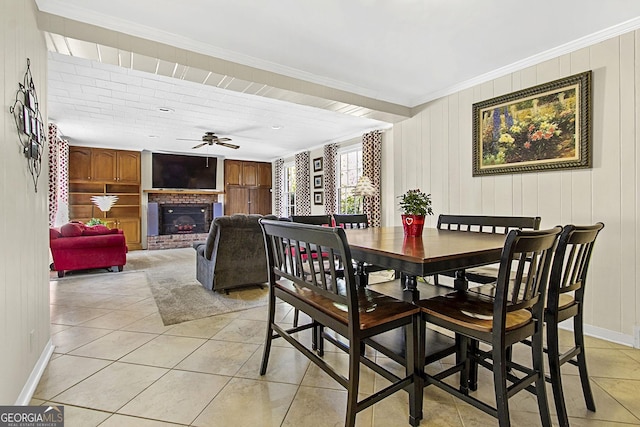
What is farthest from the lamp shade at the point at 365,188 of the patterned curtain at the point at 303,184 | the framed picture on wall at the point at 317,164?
the patterned curtain at the point at 303,184

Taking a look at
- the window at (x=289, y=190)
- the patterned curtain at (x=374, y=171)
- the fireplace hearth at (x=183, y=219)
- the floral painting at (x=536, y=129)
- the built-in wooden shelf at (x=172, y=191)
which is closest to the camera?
the floral painting at (x=536, y=129)

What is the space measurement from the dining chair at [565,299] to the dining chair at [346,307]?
655 millimetres

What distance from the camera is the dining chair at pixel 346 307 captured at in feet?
4.49

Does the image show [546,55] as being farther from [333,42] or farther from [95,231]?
[95,231]

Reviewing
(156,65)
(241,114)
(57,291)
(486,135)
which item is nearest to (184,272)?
(57,291)

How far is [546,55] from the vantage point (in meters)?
2.93

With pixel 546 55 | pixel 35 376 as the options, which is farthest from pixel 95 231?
pixel 546 55

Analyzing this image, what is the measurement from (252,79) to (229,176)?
6246 mm

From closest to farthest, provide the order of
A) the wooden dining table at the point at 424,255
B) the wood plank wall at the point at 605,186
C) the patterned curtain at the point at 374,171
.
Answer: the wooden dining table at the point at 424,255 → the wood plank wall at the point at 605,186 → the patterned curtain at the point at 374,171

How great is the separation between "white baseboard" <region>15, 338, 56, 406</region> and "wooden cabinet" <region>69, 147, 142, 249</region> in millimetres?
6013

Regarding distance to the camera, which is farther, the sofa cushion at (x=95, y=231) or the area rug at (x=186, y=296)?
the sofa cushion at (x=95, y=231)

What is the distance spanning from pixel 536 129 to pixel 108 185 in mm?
8579

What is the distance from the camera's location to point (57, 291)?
3.95 meters

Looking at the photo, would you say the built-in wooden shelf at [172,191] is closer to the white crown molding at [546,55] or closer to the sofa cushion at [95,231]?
the sofa cushion at [95,231]
